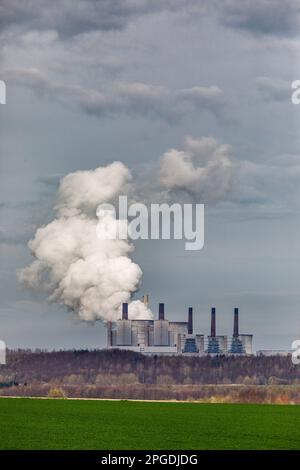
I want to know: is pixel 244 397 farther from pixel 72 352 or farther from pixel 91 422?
pixel 72 352

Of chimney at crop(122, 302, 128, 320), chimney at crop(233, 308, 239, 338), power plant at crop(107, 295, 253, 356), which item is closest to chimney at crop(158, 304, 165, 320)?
power plant at crop(107, 295, 253, 356)

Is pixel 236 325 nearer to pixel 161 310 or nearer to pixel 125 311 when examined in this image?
pixel 161 310

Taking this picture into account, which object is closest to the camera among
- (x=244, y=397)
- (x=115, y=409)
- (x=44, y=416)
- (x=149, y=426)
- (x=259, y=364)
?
(x=149, y=426)

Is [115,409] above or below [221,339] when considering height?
below

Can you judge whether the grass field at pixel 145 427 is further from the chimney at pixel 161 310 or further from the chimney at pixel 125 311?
the chimney at pixel 161 310

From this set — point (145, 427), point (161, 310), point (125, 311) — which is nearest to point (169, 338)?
point (161, 310)

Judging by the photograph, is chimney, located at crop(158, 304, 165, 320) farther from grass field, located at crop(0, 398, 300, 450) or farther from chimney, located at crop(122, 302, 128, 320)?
grass field, located at crop(0, 398, 300, 450)

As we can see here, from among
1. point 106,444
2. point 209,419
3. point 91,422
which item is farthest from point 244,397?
point 106,444
